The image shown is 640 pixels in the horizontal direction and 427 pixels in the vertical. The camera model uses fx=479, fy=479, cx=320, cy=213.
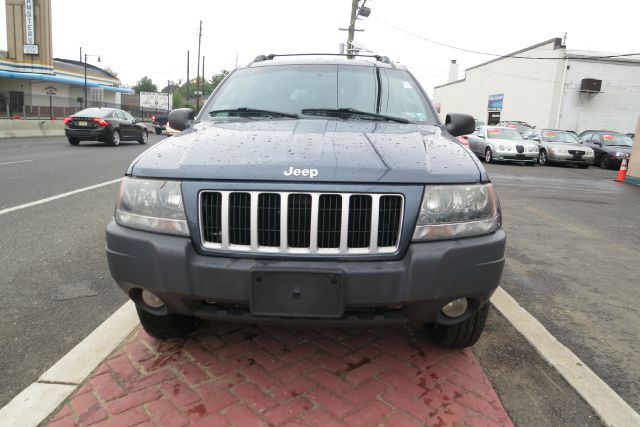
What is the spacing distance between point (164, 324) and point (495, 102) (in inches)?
1500

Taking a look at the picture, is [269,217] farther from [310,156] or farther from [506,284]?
[506,284]

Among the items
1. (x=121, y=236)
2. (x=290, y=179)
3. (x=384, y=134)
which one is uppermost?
(x=384, y=134)

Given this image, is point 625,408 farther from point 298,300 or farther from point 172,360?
point 172,360

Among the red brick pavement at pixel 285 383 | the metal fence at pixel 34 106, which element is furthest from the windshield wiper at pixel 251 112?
the metal fence at pixel 34 106

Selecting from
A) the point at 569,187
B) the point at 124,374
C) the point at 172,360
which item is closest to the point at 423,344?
the point at 172,360

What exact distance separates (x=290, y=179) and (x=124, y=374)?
1428mm

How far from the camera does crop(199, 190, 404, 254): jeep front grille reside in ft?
6.93

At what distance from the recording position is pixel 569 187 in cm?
1195

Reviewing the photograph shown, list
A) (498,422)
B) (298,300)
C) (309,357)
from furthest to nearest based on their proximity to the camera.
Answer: (309,357)
(498,422)
(298,300)

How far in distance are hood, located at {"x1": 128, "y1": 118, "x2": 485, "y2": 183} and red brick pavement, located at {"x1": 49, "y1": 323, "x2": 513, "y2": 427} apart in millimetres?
1082

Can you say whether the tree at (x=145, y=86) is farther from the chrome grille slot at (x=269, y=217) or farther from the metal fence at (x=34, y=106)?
the chrome grille slot at (x=269, y=217)

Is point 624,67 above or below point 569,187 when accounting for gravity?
above

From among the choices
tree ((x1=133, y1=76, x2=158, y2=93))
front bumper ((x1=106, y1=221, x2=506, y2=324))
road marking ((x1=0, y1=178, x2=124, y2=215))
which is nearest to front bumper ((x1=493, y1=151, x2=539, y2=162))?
road marking ((x1=0, y1=178, x2=124, y2=215))

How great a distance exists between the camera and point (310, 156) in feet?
7.41
